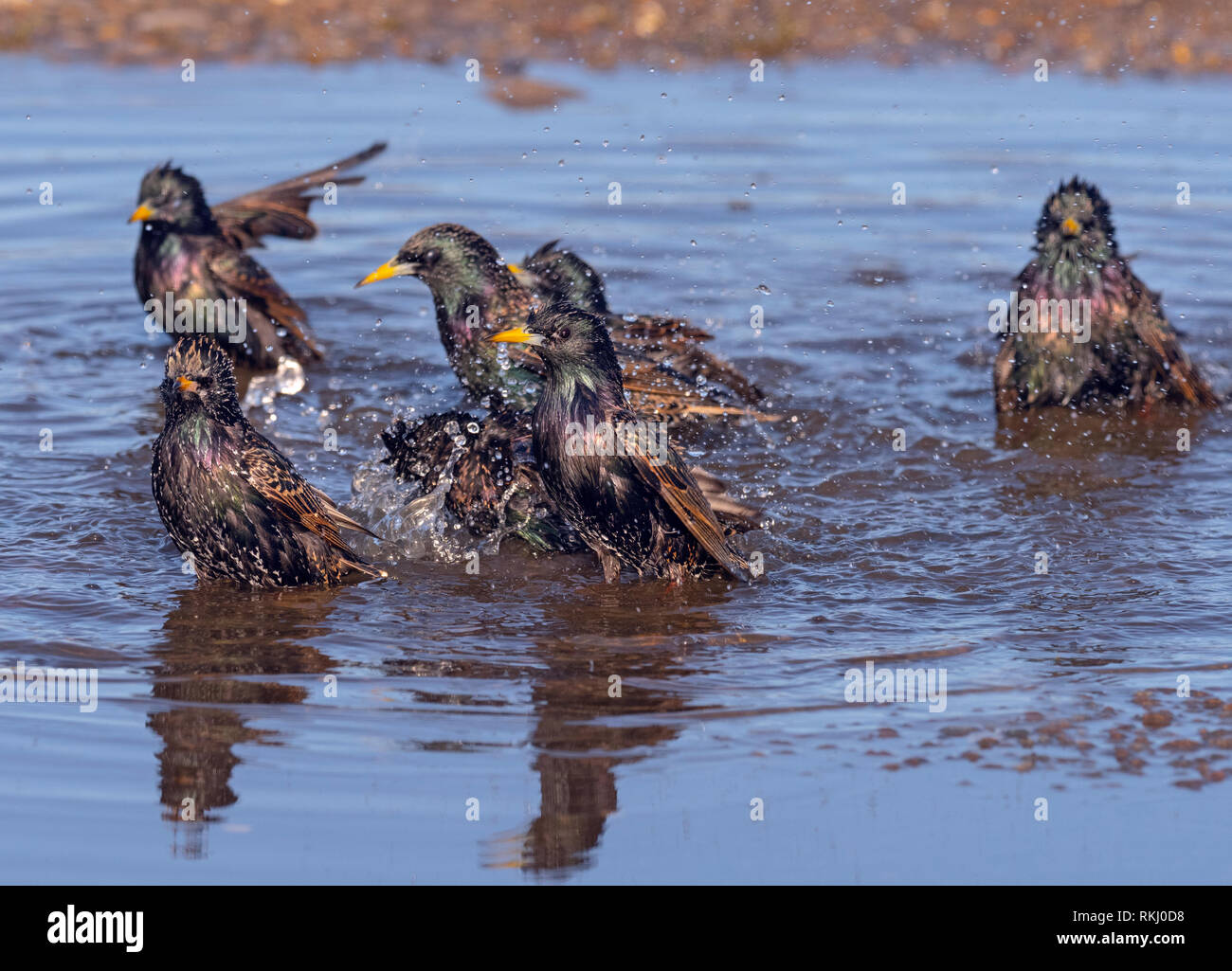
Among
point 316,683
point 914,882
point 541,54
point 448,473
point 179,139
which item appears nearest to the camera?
point 914,882

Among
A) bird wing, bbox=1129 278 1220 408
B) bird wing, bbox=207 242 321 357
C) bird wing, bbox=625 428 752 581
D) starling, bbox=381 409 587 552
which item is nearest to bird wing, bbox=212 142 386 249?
bird wing, bbox=207 242 321 357

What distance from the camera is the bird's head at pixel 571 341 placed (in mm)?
5797

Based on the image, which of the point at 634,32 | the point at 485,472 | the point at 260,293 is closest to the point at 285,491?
the point at 485,472

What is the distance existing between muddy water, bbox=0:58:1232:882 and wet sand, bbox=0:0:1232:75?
2452 millimetres

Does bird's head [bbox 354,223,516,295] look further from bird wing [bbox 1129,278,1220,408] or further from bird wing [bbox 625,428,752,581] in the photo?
bird wing [bbox 1129,278,1220,408]

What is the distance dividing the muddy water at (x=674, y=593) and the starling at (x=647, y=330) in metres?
0.34

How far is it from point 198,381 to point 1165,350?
15.4ft

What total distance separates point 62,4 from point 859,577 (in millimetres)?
11378

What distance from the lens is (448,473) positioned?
21.4ft

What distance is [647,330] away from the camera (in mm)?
7918

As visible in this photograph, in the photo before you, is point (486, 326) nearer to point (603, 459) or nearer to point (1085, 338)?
point (603, 459)

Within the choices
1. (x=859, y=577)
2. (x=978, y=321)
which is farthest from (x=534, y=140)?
(x=859, y=577)

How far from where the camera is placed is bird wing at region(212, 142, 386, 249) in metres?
8.91

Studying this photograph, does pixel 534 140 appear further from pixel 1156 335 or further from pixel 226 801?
pixel 226 801
